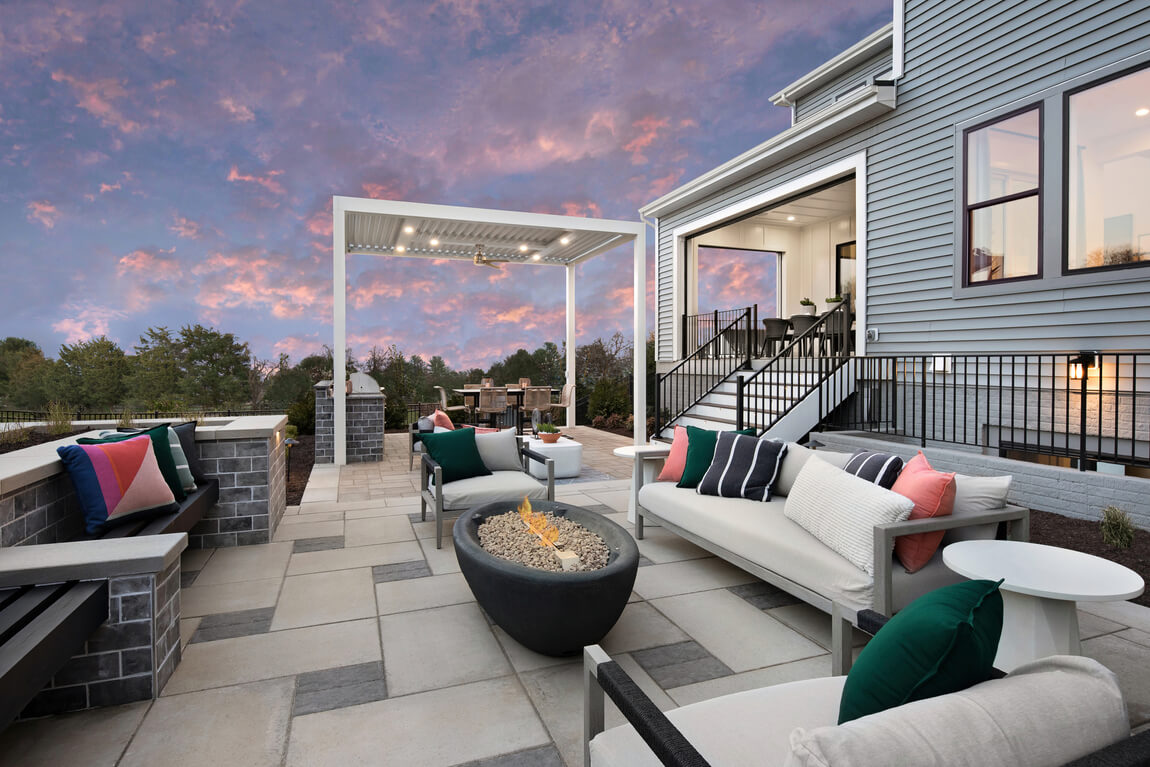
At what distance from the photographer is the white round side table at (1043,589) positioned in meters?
1.91

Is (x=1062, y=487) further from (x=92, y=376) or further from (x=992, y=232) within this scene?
(x=92, y=376)

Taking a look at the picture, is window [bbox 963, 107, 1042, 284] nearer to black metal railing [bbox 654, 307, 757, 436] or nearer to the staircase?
the staircase

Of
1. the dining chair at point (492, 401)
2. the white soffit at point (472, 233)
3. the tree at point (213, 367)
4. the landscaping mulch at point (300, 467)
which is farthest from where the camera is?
the tree at point (213, 367)

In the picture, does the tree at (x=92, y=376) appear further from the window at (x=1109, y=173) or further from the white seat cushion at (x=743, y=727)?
the window at (x=1109, y=173)

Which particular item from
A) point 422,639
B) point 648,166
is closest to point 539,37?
point 648,166

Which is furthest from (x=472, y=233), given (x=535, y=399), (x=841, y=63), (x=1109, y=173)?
(x=1109, y=173)

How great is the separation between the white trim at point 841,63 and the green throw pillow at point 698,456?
6.66m

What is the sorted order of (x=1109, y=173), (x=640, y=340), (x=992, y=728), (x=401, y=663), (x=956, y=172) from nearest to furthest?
(x=992, y=728), (x=401, y=663), (x=1109, y=173), (x=956, y=172), (x=640, y=340)

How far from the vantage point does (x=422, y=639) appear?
9.02 ft

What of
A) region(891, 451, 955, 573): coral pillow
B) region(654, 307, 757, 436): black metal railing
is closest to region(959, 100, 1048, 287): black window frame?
region(654, 307, 757, 436): black metal railing

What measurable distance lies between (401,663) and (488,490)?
1.69 m

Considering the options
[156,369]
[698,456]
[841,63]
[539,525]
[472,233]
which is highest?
[841,63]

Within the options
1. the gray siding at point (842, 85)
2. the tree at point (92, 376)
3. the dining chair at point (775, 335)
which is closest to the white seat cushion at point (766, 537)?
the dining chair at point (775, 335)

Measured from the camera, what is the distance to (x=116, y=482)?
9.80ft
